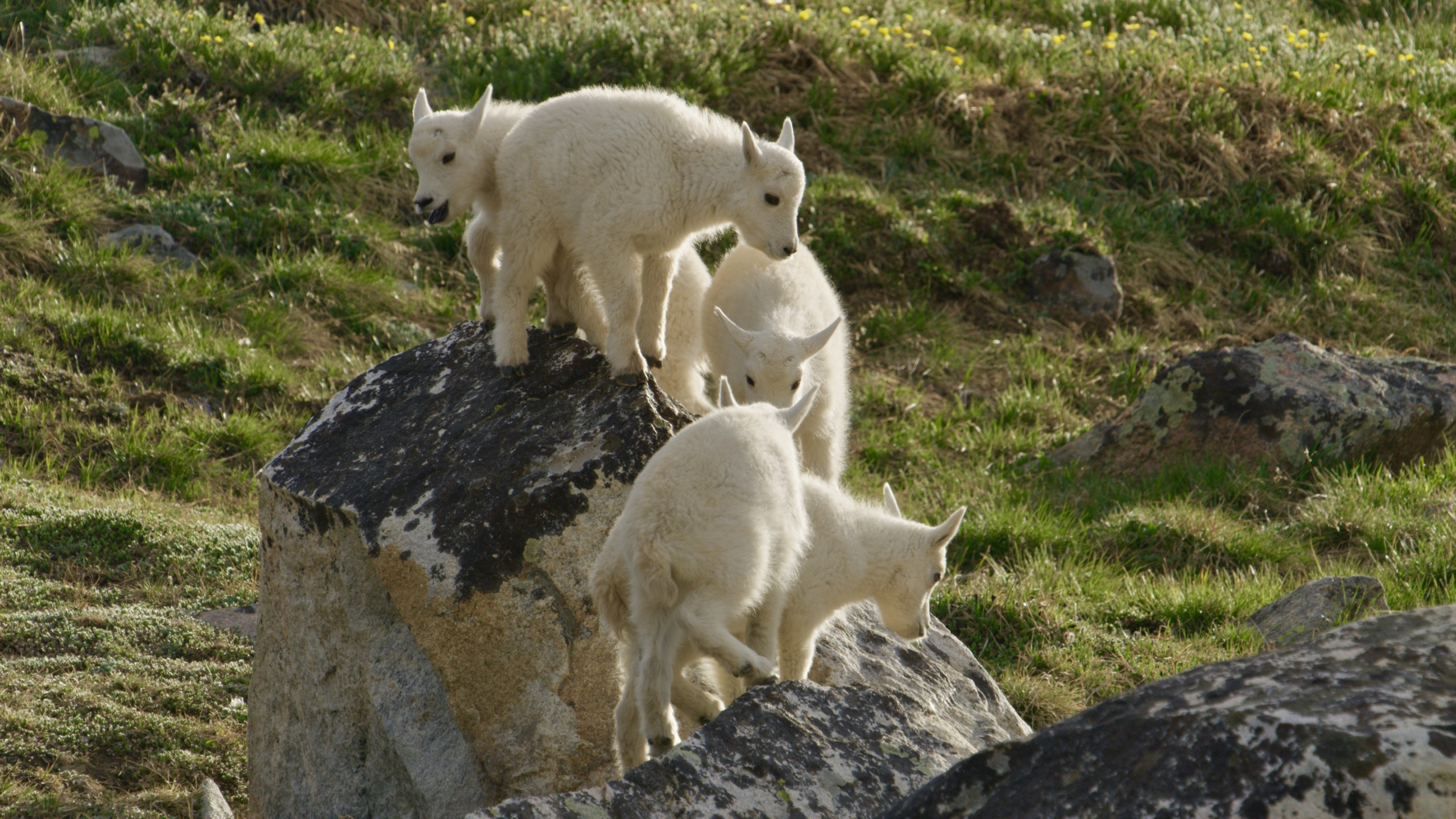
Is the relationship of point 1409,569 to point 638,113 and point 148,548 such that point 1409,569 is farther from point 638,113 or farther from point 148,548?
point 148,548

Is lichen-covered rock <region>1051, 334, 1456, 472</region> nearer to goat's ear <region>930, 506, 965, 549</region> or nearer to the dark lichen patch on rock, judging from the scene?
goat's ear <region>930, 506, 965, 549</region>

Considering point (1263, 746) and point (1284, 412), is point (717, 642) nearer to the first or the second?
point (1263, 746)

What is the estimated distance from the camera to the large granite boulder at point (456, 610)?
498 centimetres

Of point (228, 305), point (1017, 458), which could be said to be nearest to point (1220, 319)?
point (1017, 458)

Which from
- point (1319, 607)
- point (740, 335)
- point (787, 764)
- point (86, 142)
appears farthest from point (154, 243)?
point (1319, 607)

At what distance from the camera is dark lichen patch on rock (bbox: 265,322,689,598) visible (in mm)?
5070

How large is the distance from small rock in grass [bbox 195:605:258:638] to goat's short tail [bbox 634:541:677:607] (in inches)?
143

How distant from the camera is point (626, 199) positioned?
5.63m

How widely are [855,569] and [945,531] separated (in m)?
0.47

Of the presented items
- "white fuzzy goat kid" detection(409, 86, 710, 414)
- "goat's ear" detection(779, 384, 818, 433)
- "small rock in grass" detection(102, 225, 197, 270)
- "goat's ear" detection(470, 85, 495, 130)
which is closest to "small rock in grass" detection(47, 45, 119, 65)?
"small rock in grass" detection(102, 225, 197, 270)

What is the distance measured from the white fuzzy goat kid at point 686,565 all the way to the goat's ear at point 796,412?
23.2 inches

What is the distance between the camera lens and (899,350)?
11719mm

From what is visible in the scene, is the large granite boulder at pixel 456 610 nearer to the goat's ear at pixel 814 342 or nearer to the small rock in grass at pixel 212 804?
the small rock in grass at pixel 212 804

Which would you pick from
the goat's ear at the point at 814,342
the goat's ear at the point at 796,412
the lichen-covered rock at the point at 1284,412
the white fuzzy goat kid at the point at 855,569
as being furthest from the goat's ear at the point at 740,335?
the lichen-covered rock at the point at 1284,412
